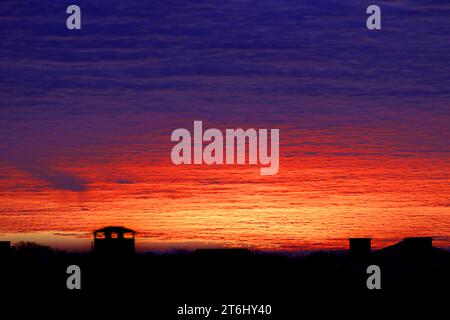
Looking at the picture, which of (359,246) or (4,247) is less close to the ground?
(4,247)

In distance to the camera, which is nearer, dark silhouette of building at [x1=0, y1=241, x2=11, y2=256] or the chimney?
dark silhouette of building at [x1=0, y1=241, x2=11, y2=256]

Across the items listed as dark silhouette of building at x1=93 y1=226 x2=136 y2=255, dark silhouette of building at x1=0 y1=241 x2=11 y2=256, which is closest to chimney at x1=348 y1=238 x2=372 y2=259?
dark silhouette of building at x1=93 y1=226 x2=136 y2=255

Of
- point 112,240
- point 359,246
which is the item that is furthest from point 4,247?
point 359,246

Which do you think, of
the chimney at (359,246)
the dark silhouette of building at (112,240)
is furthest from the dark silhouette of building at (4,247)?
the chimney at (359,246)

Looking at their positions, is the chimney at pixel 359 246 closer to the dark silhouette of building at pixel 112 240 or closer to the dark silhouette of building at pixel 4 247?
the dark silhouette of building at pixel 112 240

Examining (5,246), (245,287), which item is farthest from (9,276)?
(245,287)

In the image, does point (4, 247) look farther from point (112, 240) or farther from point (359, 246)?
point (359, 246)

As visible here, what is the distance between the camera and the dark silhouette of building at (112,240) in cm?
5078

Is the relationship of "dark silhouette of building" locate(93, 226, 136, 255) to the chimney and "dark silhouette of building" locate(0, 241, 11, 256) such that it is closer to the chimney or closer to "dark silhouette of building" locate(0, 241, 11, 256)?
"dark silhouette of building" locate(0, 241, 11, 256)

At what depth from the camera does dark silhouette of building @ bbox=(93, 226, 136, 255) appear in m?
50.8

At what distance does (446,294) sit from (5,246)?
2348 cm

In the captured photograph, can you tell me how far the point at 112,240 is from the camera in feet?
167
